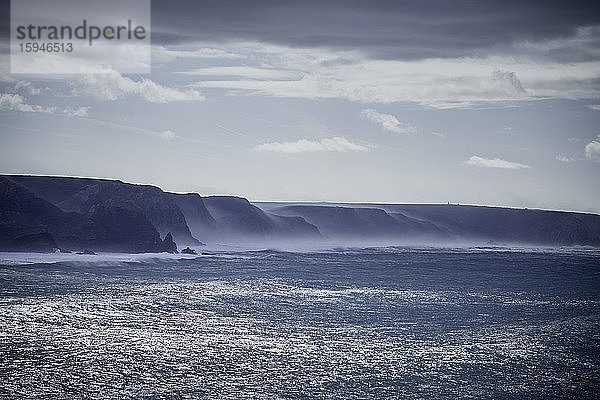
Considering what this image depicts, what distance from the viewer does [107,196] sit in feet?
282

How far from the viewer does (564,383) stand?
25.2m

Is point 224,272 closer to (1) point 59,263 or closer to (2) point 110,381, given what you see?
(1) point 59,263

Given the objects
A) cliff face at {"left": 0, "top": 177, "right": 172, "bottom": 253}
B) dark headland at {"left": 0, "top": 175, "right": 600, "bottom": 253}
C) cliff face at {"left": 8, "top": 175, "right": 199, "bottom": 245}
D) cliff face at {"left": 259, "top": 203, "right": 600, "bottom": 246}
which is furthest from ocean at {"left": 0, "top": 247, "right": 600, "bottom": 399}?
cliff face at {"left": 259, "top": 203, "right": 600, "bottom": 246}

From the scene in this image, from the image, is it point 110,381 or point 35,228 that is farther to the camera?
point 35,228

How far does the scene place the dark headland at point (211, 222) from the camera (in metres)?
76.2

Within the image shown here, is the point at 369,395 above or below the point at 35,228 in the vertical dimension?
below

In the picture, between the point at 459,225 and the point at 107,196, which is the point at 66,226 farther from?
the point at 459,225

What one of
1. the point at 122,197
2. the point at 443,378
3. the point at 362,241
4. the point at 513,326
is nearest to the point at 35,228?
the point at 122,197

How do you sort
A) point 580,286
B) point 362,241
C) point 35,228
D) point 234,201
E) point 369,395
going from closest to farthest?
1. point 369,395
2. point 580,286
3. point 35,228
4. point 234,201
5. point 362,241

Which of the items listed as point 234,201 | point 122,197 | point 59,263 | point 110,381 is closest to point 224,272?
point 59,263

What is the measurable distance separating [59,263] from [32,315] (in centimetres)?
2960

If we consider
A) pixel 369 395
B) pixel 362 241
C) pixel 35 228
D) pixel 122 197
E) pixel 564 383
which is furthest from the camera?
pixel 362 241

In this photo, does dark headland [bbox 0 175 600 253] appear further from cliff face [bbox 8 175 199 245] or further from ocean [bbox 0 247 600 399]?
ocean [bbox 0 247 600 399]

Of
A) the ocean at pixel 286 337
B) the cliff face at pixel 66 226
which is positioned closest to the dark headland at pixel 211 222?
the cliff face at pixel 66 226
